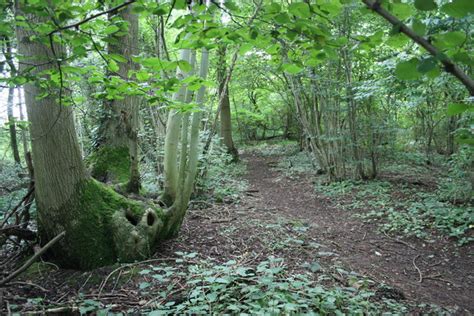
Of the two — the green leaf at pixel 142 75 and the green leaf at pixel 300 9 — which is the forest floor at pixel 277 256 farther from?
the green leaf at pixel 300 9

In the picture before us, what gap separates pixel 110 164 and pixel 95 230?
4.14 feet

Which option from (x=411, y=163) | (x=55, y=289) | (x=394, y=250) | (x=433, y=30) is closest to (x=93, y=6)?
(x=55, y=289)

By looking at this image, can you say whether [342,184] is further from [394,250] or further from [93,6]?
[93,6]

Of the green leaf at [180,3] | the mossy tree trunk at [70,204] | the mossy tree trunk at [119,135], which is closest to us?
the green leaf at [180,3]

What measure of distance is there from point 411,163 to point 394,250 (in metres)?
6.49

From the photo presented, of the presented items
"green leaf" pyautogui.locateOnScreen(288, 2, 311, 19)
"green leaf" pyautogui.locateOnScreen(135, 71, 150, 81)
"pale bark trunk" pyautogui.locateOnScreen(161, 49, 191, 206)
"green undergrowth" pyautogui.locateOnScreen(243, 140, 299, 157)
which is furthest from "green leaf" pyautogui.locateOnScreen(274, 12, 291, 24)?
"green undergrowth" pyautogui.locateOnScreen(243, 140, 299, 157)

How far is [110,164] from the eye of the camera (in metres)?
4.50

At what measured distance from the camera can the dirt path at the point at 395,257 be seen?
378 cm

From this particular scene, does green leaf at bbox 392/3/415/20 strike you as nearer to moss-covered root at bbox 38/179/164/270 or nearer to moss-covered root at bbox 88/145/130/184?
moss-covered root at bbox 38/179/164/270

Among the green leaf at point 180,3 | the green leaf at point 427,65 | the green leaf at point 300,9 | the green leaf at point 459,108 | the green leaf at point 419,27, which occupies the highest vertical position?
the green leaf at point 180,3

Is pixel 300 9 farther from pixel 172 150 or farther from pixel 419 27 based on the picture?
pixel 172 150

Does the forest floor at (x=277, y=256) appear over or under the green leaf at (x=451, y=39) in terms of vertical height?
under

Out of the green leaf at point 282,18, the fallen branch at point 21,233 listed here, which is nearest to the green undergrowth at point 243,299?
the fallen branch at point 21,233

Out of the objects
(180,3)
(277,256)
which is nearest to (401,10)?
(180,3)
